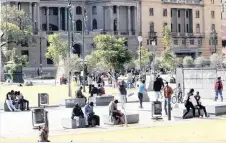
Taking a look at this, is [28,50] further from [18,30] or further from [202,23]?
[202,23]

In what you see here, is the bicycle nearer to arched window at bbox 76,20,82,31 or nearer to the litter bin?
the litter bin

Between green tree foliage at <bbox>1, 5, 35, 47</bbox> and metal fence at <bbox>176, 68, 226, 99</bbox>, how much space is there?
44402 millimetres

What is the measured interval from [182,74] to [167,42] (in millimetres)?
66071

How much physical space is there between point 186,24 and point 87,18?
24917mm

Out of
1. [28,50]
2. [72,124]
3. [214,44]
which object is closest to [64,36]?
[28,50]

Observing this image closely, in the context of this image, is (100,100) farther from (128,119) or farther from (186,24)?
(186,24)

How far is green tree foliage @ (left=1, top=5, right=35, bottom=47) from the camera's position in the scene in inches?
3322

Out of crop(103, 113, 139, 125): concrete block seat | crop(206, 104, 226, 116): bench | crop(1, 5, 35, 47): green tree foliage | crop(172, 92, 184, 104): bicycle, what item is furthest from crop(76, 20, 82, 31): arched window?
crop(103, 113, 139, 125): concrete block seat

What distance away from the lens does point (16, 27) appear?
284 ft

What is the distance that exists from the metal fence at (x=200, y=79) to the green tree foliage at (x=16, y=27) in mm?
44402

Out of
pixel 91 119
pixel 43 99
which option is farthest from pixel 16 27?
pixel 91 119

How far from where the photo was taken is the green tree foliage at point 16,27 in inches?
3322

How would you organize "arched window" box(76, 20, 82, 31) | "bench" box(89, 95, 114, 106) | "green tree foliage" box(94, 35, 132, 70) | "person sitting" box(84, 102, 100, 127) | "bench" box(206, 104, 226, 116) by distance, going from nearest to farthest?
1. "person sitting" box(84, 102, 100, 127)
2. "bench" box(206, 104, 226, 116)
3. "bench" box(89, 95, 114, 106)
4. "green tree foliage" box(94, 35, 132, 70)
5. "arched window" box(76, 20, 82, 31)

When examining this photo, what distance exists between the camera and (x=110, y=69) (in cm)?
6956
